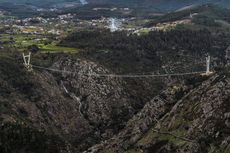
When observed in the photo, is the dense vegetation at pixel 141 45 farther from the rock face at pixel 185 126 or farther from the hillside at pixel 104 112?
the rock face at pixel 185 126

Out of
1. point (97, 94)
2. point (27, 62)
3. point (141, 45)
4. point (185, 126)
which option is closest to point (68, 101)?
point (97, 94)

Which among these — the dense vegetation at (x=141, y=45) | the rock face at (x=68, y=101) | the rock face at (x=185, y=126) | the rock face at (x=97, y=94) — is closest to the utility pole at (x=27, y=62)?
the rock face at (x=68, y=101)

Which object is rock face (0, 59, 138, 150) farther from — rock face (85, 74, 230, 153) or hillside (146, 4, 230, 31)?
hillside (146, 4, 230, 31)

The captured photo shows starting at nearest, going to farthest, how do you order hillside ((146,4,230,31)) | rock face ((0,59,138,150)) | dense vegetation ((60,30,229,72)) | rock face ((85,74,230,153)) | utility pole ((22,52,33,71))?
rock face ((85,74,230,153)) → rock face ((0,59,138,150)) → utility pole ((22,52,33,71)) → dense vegetation ((60,30,229,72)) → hillside ((146,4,230,31))

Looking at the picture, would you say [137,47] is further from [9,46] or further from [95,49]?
[9,46]

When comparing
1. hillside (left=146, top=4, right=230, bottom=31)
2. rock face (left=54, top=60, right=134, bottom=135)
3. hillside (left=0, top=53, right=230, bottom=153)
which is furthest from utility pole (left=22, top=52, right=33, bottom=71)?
hillside (left=146, top=4, right=230, bottom=31)

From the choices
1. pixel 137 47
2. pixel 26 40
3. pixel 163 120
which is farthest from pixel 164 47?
pixel 163 120

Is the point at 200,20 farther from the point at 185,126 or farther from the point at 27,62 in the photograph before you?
the point at 185,126

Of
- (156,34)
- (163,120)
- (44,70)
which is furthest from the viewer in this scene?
(156,34)
